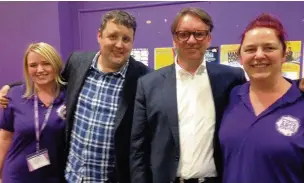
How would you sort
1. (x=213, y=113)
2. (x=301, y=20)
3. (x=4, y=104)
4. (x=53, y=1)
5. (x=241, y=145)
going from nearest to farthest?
(x=241, y=145) < (x=213, y=113) < (x=4, y=104) < (x=301, y=20) < (x=53, y=1)

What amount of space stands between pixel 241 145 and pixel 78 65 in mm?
1190

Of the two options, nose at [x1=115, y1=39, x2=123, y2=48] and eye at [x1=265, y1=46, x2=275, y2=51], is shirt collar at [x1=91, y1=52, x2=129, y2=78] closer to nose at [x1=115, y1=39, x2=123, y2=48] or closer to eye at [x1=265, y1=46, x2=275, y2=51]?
nose at [x1=115, y1=39, x2=123, y2=48]

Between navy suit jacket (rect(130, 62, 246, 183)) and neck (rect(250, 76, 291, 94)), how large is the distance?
23 centimetres

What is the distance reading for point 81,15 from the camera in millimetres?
3281

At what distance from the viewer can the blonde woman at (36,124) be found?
198cm

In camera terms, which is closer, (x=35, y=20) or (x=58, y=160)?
(x=58, y=160)

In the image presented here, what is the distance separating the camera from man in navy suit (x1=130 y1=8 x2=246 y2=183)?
5.34 feet

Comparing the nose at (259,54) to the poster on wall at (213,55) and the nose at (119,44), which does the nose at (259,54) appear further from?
the poster on wall at (213,55)

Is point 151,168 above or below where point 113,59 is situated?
below

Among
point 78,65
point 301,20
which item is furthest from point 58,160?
point 301,20

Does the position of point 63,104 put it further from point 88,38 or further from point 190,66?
point 88,38

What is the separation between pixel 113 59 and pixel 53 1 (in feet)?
5.34

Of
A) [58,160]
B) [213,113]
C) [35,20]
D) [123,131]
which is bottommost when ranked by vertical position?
[58,160]

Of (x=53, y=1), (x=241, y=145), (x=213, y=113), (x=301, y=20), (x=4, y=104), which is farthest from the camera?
(x=53, y=1)
